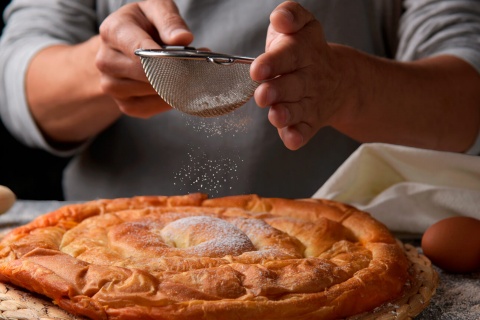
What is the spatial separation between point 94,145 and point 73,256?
99 cm

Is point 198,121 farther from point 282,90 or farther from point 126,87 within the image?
point 282,90

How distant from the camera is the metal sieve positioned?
44.9 inches

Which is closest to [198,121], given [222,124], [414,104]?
[222,124]

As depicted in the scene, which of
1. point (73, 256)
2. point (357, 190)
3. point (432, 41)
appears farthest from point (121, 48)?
point (432, 41)

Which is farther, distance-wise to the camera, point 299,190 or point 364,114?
point 299,190

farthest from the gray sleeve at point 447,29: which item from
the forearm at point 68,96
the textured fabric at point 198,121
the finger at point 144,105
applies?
the forearm at point 68,96

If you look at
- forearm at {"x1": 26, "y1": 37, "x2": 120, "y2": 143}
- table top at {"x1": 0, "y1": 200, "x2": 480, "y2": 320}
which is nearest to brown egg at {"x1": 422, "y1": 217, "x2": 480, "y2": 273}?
table top at {"x1": 0, "y1": 200, "x2": 480, "y2": 320}

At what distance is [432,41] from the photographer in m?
1.72

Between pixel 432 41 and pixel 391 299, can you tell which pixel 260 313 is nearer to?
pixel 391 299

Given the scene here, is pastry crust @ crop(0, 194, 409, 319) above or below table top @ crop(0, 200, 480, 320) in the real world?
above

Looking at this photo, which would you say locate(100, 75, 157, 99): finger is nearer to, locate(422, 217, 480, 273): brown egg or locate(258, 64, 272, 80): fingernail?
locate(258, 64, 272, 80): fingernail

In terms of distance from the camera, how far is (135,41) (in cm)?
124

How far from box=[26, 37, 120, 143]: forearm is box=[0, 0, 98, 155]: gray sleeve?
0.03 metres

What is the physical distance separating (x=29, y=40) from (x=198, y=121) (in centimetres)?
63
